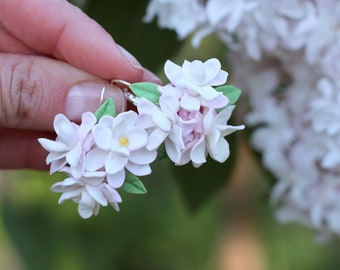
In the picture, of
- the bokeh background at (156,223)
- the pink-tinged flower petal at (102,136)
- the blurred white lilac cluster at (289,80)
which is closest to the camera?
the pink-tinged flower petal at (102,136)

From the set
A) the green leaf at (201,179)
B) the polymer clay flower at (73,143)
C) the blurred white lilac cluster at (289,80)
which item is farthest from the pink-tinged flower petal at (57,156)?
the green leaf at (201,179)

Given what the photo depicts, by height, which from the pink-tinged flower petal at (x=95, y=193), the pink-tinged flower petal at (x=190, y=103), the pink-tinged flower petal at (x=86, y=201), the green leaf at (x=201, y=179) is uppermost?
the pink-tinged flower petal at (x=190, y=103)

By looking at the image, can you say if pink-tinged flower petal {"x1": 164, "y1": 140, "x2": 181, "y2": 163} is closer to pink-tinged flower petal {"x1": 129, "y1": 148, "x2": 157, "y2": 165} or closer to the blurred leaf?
pink-tinged flower petal {"x1": 129, "y1": 148, "x2": 157, "y2": 165}

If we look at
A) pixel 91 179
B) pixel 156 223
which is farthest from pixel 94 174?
pixel 156 223

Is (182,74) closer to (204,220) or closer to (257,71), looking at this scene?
(257,71)

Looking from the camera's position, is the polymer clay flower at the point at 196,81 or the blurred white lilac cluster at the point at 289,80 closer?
the polymer clay flower at the point at 196,81

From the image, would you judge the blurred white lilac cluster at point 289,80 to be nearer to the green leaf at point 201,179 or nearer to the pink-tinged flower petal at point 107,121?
the green leaf at point 201,179

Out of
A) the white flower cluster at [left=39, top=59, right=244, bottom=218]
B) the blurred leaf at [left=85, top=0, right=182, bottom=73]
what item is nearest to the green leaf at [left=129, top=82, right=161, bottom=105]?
the white flower cluster at [left=39, top=59, right=244, bottom=218]

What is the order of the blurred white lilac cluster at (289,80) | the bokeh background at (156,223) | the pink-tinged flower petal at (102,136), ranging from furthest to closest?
the bokeh background at (156,223), the blurred white lilac cluster at (289,80), the pink-tinged flower petal at (102,136)


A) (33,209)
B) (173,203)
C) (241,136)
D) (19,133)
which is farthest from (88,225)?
(19,133)
